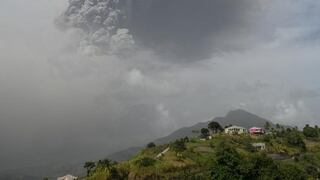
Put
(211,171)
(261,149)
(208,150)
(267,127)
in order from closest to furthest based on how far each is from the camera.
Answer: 1. (211,171)
2. (208,150)
3. (261,149)
4. (267,127)

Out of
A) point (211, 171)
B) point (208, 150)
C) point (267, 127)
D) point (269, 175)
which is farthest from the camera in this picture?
point (267, 127)

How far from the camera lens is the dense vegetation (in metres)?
76.4

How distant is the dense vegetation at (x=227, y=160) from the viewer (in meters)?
76.4

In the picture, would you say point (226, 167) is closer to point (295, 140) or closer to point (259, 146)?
point (259, 146)

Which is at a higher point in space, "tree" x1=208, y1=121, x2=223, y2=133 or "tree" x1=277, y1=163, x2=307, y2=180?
"tree" x1=208, y1=121, x2=223, y2=133

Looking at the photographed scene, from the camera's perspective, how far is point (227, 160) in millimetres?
78750

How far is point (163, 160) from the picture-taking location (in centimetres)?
12850

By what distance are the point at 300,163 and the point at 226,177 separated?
5835 centimetres

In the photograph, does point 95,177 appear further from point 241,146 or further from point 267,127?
point 267,127

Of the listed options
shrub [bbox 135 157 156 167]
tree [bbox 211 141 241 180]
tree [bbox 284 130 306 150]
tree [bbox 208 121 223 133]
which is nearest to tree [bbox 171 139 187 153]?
shrub [bbox 135 157 156 167]

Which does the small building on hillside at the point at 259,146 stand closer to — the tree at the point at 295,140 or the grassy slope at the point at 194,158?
the grassy slope at the point at 194,158

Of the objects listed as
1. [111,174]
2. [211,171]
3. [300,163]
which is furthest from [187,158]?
[211,171]

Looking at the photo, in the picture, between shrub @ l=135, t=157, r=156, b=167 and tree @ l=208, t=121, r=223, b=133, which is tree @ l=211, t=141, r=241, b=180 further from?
tree @ l=208, t=121, r=223, b=133

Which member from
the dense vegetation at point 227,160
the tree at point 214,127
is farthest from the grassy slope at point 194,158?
the tree at point 214,127
